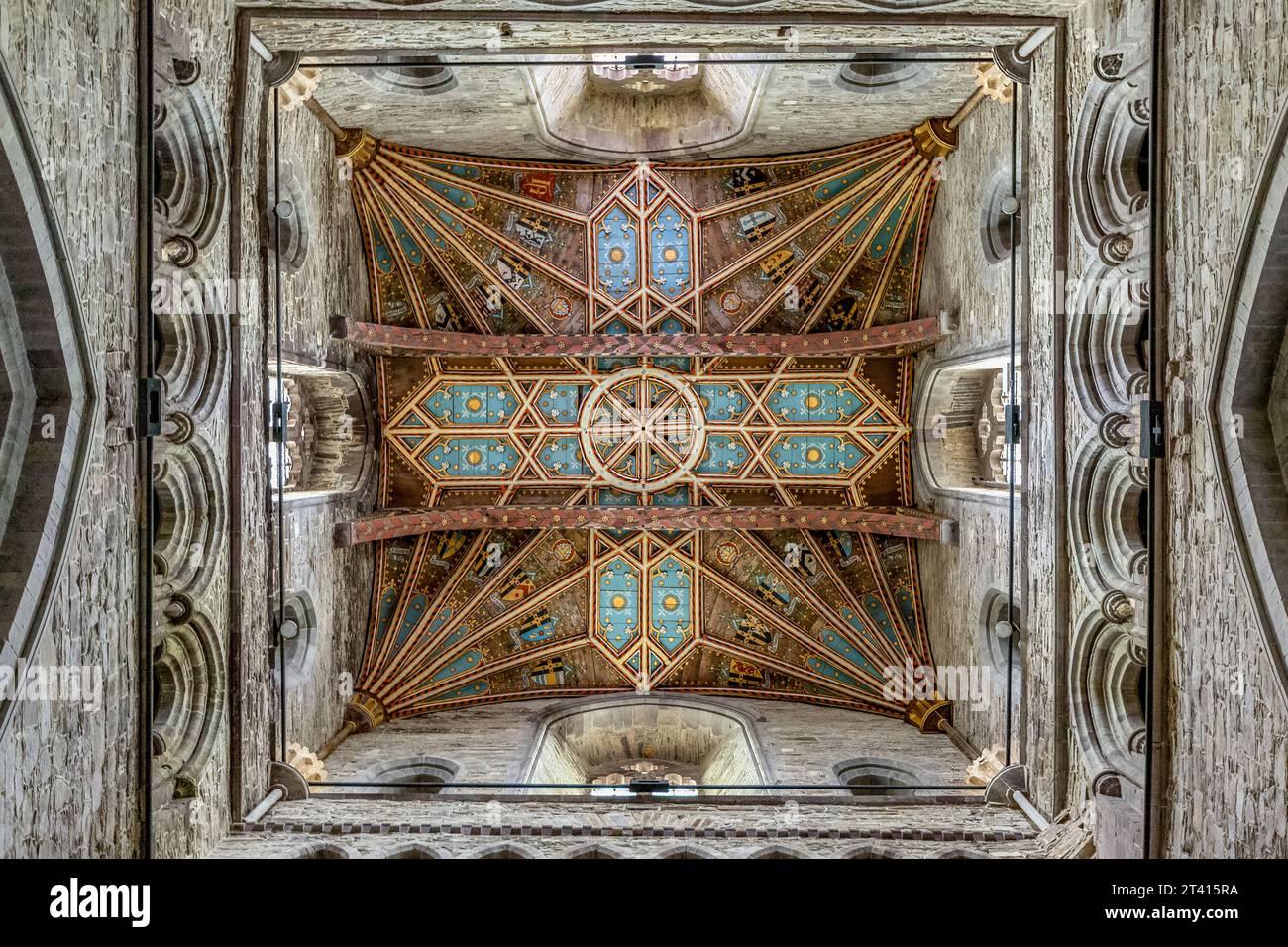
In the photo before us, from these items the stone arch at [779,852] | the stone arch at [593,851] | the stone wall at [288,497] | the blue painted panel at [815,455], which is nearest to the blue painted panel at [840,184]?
the blue painted panel at [815,455]

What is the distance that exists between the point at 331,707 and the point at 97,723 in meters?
4.99

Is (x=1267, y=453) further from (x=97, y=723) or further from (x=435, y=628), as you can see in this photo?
(x=435, y=628)

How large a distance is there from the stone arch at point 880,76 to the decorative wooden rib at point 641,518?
5.51 m

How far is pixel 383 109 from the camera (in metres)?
11.2

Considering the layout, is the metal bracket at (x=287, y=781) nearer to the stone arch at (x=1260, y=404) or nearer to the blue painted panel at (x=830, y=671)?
the blue painted panel at (x=830, y=671)

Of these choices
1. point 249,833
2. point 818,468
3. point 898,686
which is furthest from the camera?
point 818,468

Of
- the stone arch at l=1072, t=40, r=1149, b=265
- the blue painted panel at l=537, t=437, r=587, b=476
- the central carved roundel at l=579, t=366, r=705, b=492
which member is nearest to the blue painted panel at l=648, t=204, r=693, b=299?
the central carved roundel at l=579, t=366, r=705, b=492

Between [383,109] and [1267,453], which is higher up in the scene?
[383,109]

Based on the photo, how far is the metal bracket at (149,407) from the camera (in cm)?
745

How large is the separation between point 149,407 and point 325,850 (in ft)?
14.8

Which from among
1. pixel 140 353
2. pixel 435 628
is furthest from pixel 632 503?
pixel 140 353

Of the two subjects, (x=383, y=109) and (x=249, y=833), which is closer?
(x=249, y=833)
